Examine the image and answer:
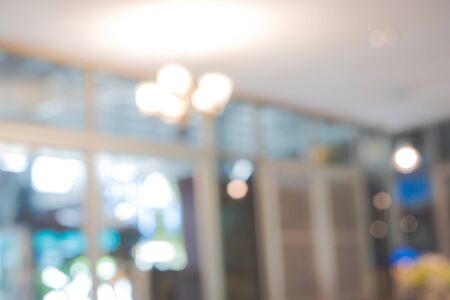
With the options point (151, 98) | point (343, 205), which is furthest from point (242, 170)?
point (151, 98)

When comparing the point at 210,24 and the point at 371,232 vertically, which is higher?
the point at 210,24

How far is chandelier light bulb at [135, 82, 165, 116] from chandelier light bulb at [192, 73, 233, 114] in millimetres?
245

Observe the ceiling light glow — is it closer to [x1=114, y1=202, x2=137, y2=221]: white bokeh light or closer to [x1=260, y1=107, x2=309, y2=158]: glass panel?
[x1=114, y1=202, x2=137, y2=221]: white bokeh light

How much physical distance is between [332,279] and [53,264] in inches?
138

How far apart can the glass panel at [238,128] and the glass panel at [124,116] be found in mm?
575

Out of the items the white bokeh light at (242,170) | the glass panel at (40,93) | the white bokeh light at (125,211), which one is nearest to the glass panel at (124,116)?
the glass panel at (40,93)

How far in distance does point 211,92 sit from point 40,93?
164 cm

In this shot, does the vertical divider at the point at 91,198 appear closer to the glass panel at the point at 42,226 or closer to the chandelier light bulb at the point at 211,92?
the glass panel at the point at 42,226

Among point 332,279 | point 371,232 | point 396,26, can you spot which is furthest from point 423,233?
point 396,26

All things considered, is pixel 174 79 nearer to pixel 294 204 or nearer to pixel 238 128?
pixel 238 128

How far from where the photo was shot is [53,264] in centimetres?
478

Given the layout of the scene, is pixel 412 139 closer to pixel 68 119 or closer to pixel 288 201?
pixel 288 201

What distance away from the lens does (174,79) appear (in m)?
3.94

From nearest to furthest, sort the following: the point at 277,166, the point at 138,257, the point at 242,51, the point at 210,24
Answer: the point at 210,24 < the point at 242,51 < the point at 138,257 < the point at 277,166
